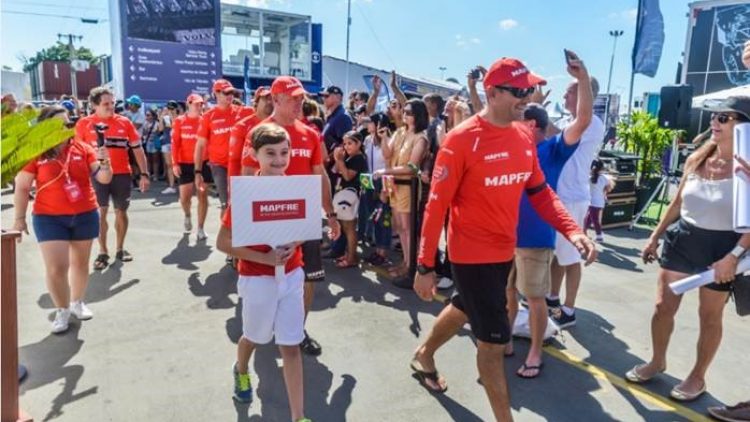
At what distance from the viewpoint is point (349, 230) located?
6.16 metres

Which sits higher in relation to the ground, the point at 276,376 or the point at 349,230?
the point at 349,230

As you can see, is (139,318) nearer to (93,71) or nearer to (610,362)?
(610,362)

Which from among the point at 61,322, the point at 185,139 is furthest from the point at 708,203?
the point at 185,139

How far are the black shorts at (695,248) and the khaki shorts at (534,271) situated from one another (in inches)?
28.1

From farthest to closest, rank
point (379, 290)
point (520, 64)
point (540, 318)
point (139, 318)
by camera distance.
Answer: point (379, 290) < point (139, 318) < point (540, 318) < point (520, 64)

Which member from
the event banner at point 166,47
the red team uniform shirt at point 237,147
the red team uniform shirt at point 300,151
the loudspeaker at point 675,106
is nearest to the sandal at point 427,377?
the red team uniform shirt at point 300,151

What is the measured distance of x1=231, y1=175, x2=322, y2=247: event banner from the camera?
2.50 meters

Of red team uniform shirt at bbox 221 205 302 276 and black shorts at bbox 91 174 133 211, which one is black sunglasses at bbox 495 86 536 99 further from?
black shorts at bbox 91 174 133 211

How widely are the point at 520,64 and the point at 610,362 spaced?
8.01 feet

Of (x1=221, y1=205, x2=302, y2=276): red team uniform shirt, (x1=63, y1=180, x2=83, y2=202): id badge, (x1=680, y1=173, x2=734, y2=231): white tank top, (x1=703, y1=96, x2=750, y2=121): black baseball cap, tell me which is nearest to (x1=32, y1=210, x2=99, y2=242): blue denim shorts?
(x1=63, y1=180, x2=83, y2=202): id badge

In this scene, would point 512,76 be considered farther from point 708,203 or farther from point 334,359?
point 334,359

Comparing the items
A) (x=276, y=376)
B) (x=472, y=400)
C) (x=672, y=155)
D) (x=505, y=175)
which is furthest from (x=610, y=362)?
(x=672, y=155)

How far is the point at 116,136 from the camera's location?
5918 millimetres

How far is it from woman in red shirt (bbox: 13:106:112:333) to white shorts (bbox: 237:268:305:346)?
2.15 meters
